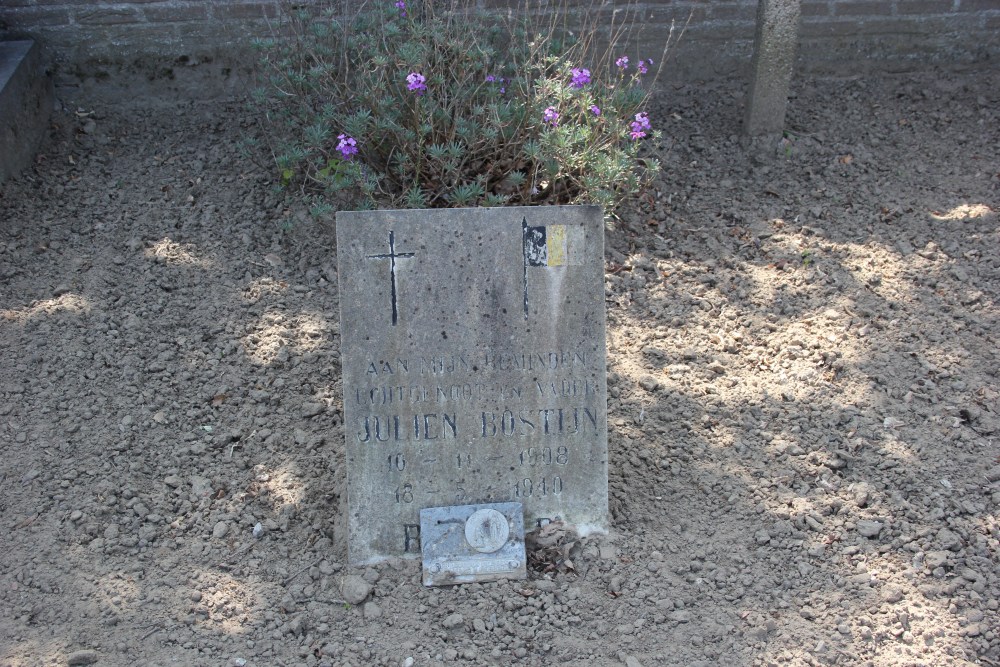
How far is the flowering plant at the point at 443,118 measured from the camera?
12.9ft

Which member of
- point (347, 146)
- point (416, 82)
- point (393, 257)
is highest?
point (416, 82)

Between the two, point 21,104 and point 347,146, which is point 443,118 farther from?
point 21,104

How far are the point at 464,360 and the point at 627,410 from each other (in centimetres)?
81

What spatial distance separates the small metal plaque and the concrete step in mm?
2858

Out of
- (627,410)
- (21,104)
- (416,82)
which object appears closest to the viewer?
(627,410)

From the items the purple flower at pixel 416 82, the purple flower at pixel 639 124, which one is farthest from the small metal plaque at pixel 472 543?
the purple flower at pixel 639 124

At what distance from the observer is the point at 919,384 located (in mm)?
3412

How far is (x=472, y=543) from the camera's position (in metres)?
2.89

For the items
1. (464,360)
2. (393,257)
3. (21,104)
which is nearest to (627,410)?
(464,360)

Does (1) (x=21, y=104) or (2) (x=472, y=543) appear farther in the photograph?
(1) (x=21, y=104)

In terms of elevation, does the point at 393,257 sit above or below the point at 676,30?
below

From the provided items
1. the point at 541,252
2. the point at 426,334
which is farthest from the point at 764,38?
the point at 426,334

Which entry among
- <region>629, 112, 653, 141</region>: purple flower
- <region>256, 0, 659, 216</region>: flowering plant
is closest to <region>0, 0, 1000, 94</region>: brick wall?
<region>256, 0, 659, 216</region>: flowering plant

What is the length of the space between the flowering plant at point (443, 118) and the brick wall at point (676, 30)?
0.47 m
